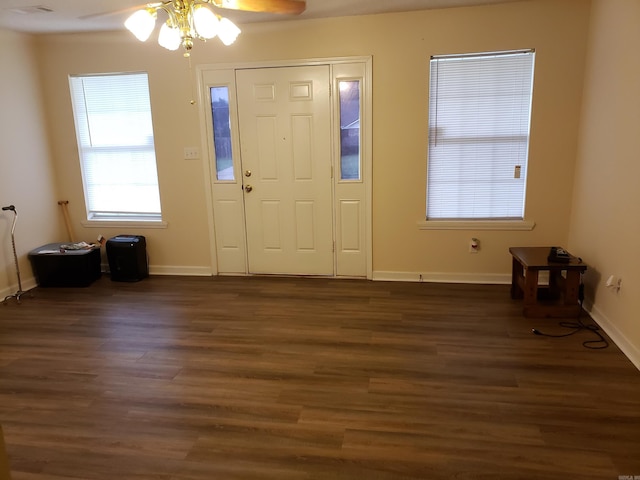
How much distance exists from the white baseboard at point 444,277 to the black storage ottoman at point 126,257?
2412 millimetres

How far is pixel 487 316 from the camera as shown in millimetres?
3514

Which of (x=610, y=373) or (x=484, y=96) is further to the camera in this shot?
(x=484, y=96)

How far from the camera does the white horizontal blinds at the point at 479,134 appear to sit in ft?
12.8

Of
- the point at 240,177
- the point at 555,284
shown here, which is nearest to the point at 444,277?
the point at 555,284

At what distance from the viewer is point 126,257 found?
458 cm

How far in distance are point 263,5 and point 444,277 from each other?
2888 millimetres

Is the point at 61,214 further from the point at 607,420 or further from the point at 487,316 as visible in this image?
the point at 607,420

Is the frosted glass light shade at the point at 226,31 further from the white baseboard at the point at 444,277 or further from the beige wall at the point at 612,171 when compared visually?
the white baseboard at the point at 444,277

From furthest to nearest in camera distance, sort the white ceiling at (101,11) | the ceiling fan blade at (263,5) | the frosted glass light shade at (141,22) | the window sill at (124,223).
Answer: the window sill at (124,223) < the white ceiling at (101,11) < the ceiling fan blade at (263,5) < the frosted glass light shade at (141,22)

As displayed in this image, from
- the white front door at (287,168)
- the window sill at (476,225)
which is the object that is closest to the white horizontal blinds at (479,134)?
the window sill at (476,225)

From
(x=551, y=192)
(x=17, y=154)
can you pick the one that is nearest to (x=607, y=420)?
(x=551, y=192)

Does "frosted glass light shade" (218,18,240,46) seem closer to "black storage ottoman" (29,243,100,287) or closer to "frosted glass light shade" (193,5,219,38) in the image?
"frosted glass light shade" (193,5,219,38)

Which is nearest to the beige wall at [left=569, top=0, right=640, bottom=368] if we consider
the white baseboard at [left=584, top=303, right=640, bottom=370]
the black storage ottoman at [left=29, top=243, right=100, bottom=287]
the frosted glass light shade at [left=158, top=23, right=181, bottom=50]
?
the white baseboard at [left=584, top=303, right=640, bottom=370]

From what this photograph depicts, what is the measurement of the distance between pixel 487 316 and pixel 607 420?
1.34m
